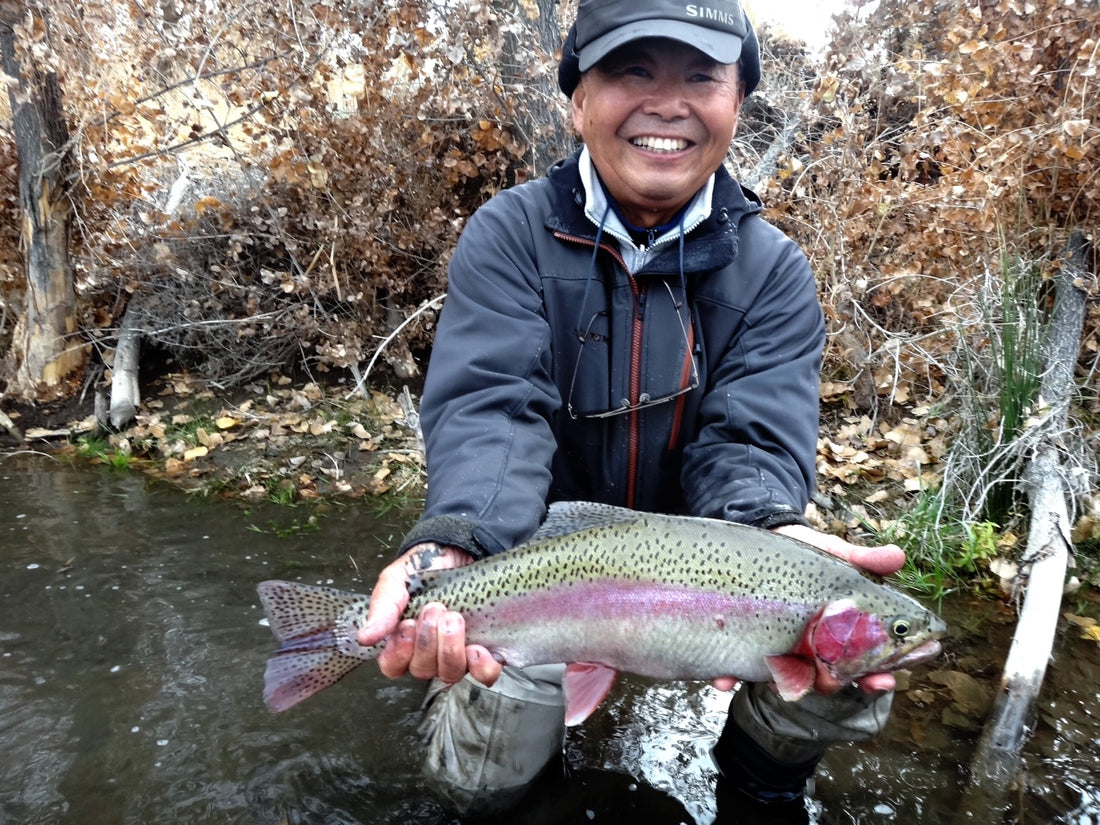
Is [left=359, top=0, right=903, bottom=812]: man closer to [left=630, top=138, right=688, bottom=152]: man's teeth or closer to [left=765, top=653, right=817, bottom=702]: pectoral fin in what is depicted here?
[left=630, top=138, right=688, bottom=152]: man's teeth

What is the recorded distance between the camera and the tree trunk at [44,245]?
6.45 m

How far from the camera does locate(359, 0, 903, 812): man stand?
256cm

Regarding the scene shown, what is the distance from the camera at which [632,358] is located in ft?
9.40

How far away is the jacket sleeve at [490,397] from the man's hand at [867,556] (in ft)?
2.61

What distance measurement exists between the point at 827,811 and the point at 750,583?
44.1 inches

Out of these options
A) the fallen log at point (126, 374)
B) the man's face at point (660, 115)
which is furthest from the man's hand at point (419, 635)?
the fallen log at point (126, 374)

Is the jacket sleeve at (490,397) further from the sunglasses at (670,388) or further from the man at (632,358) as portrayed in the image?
the sunglasses at (670,388)

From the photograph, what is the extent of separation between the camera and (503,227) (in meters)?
2.88

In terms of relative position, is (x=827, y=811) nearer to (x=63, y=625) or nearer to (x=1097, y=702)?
(x=1097, y=702)

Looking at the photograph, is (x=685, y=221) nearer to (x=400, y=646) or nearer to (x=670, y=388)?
(x=670, y=388)

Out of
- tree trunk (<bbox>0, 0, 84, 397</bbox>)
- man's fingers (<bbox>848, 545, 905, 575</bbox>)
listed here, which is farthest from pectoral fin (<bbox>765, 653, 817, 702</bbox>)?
tree trunk (<bbox>0, 0, 84, 397</bbox>)

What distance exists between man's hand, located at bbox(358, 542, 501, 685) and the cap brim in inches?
66.5

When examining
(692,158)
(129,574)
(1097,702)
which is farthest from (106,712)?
(1097,702)

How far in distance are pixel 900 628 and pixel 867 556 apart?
9.0 inches
